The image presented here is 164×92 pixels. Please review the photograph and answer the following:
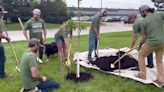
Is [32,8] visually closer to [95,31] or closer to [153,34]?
[95,31]

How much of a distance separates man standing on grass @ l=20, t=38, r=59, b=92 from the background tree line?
4370cm

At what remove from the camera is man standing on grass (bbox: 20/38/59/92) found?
22.9 feet

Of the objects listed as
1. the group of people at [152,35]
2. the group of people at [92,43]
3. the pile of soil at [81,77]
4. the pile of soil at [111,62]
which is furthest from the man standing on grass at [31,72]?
the pile of soil at [111,62]

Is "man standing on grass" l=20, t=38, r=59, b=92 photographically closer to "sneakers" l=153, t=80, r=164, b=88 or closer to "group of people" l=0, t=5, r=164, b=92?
"group of people" l=0, t=5, r=164, b=92

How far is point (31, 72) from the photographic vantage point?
7.04 metres

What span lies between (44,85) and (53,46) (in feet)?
19.8

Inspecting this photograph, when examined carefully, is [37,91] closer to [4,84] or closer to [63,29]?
[4,84]

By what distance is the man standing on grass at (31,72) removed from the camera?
22.9 ft

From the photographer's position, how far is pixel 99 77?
988 centimetres

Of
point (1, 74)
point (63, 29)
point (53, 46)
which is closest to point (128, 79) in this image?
point (63, 29)

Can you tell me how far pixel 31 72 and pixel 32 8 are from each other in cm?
4799

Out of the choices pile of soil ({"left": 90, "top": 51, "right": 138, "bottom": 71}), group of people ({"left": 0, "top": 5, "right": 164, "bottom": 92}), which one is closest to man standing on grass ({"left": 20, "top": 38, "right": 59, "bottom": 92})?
group of people ({"left": 0, "top": 5, "right": 164, "bottom": 92})

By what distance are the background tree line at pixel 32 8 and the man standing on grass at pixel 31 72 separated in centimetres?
4370

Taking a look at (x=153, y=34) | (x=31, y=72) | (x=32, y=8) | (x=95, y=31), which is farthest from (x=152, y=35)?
(x=32, y=8)
